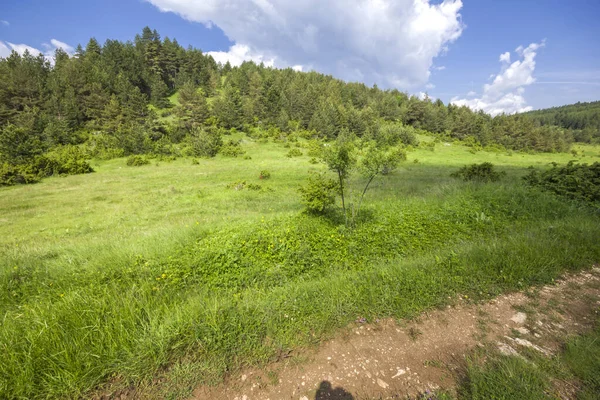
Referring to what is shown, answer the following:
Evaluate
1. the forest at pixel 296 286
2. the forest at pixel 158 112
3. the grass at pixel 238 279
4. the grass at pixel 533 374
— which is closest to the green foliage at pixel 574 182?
the forest at pixel 296 286

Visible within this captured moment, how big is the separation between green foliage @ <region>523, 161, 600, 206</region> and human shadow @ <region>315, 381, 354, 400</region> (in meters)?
13.5

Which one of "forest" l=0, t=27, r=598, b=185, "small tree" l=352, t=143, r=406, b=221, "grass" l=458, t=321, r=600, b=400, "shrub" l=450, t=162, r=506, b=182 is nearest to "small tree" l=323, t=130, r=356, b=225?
"small tree" l=352, t=143, r=406, b=221

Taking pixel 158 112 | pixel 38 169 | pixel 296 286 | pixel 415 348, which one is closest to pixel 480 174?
pixel 296 286

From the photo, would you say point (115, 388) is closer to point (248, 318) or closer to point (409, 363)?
point (248, 318)

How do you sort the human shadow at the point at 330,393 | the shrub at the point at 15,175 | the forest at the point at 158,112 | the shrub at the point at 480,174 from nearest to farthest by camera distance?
the human shadow at the point at 330,393 → the shrub at the point at 480,174 → the shrub at the point at 15,175 → the forest at the point at 158,112

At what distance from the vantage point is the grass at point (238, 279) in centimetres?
310

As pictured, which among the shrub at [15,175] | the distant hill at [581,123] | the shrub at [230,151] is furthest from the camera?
the distant hill at [581,123]

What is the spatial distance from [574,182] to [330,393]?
15.3 m

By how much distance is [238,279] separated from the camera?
19.7ft

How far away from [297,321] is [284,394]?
1.07 metres

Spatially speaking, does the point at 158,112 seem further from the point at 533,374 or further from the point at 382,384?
the point at 533,374

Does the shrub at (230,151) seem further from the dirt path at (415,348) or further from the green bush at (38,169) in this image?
the dirt path at (415,348)

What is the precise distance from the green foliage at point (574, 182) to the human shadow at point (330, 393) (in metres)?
13.5

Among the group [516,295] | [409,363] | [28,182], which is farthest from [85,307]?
[28,182]
